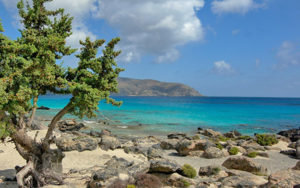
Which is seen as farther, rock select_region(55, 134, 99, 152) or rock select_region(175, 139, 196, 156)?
rock select_region(175, 139, 196, 156)

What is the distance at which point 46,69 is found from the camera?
13.0m

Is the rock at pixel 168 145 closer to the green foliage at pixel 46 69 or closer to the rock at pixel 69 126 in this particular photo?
the green foliage at pixel 46 69

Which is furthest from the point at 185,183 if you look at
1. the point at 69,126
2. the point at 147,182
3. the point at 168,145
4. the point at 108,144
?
the point at 69,126

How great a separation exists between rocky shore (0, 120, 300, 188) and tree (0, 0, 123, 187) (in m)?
2.88

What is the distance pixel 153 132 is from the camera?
48.5 meters

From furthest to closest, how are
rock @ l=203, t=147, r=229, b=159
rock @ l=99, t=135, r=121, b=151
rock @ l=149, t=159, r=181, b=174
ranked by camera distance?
rock @ l=99, t=135, r=121, b=151 → rock @ l=203, t=147, r=229, b=159 → rock @ l=149, t=159, r=181, b=174

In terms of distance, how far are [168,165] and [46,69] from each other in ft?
35.0

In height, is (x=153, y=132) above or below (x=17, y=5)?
below

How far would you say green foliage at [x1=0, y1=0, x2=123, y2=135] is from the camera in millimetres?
12328

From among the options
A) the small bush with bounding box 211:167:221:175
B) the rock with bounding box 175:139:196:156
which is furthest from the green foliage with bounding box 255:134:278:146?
the small bush with bounding box 211:167:221:175

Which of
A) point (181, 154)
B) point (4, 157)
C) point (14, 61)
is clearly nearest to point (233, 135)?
point (181, 154)

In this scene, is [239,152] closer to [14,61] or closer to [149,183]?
[149,183]

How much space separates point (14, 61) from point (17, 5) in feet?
15.1

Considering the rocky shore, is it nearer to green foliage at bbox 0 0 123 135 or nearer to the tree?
the tree
